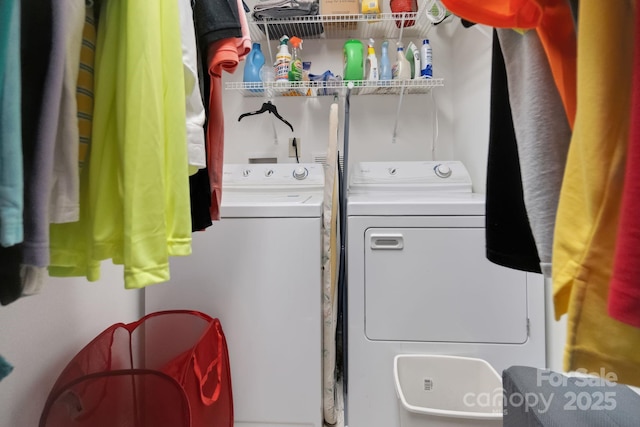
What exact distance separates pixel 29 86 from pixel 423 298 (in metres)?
1.25

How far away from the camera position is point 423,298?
1.25m

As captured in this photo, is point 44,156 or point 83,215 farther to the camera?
point 83,215

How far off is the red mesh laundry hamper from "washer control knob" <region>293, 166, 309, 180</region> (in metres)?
0.89

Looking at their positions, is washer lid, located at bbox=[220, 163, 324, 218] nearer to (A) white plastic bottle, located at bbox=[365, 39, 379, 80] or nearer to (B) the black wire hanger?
(B) the black wire hanger

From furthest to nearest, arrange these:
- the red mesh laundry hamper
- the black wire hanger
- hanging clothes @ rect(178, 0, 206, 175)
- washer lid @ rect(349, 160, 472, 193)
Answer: the black wire hanger
washer lid @ rect(349, 160, 472, 193)
the red mesh laundry hamper
hanging clothes @ rect(178, 0, 206, 175)

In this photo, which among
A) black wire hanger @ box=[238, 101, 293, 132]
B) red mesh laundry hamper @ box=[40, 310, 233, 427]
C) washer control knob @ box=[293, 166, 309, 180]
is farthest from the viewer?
black wire hanger @ box=[238, 101, 293, 132]

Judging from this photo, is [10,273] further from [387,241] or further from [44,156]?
[387,241]

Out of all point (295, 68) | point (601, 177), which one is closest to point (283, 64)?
point (295, 68)

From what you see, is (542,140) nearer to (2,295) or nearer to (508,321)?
(2,295)

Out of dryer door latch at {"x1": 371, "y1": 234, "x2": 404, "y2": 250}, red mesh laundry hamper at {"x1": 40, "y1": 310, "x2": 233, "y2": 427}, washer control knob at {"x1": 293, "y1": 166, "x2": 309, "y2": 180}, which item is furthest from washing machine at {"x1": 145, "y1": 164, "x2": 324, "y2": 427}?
washer control knob at {"x1": 293, "y1": 166, "x2": 309, "y2": 180}

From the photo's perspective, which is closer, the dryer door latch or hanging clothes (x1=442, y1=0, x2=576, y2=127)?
hanging clothes (x1=442, y1=0, x2=576, y2=127)

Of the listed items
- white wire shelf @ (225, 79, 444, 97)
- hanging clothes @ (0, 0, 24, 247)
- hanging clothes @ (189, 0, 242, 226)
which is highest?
white wire shelf @ (225, 79, 444, 97)

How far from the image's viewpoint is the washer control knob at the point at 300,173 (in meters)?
1.79

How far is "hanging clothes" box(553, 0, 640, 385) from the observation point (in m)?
0.33
